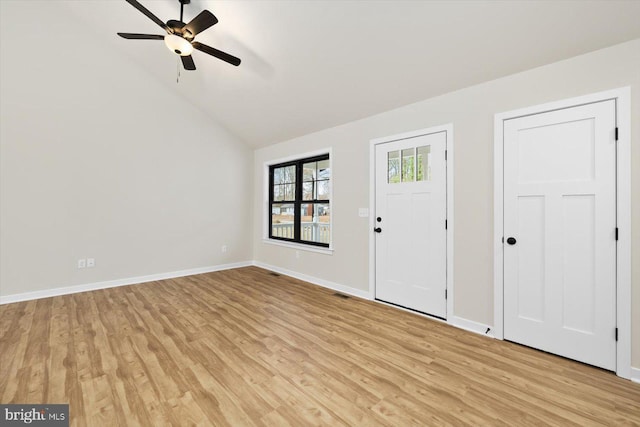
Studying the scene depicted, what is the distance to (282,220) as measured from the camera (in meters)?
5.52

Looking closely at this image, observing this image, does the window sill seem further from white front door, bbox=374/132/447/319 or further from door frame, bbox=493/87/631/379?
door frame, bbox=493/87/631/379

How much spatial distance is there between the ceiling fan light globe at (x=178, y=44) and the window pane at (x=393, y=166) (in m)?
2.59

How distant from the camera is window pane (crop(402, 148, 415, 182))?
10.7 feet

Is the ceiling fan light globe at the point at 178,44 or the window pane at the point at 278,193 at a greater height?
the ceiling fan light globe at the point at 178,44

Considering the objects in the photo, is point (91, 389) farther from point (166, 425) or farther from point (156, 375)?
point (166, 425)

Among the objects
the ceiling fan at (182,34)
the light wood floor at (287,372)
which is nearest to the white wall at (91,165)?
the light wood floor at (287,372)

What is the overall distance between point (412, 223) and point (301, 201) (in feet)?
7.57

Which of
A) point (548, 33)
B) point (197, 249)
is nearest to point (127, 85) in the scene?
point (197, 249)

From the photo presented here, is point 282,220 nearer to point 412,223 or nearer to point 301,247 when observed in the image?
point 301,247

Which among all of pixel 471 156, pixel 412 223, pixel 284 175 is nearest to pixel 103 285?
pixel 284 175

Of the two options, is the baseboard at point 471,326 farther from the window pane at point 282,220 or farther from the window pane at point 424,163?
the window pane at point 282,220

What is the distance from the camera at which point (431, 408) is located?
1.65 m

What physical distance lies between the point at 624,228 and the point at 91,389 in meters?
3.96

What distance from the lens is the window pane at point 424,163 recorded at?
3.10 metres
